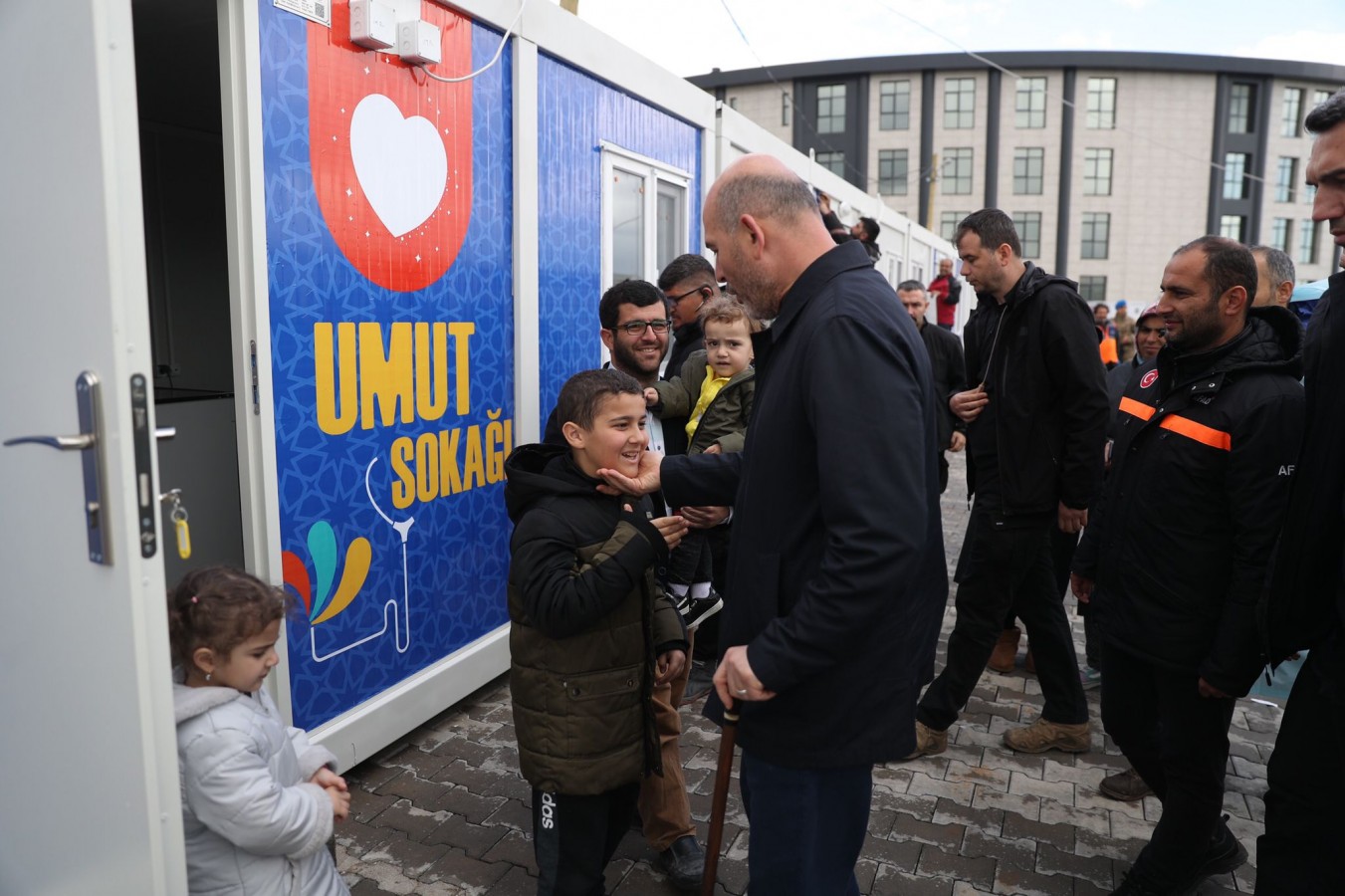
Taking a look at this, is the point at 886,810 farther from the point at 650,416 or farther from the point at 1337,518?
the point at 1337,518

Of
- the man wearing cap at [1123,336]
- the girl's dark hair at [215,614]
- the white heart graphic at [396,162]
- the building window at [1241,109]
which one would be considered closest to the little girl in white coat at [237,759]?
the girl's dark hair at [215,614]

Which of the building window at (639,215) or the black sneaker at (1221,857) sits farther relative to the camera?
the building window at (639,215)

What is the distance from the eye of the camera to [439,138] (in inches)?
152

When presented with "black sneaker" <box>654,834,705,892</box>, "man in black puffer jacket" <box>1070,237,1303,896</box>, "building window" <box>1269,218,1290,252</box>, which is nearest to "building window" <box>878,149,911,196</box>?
"building window" <box>1269,218,1290,252</box>

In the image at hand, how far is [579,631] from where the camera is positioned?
232 centimetres

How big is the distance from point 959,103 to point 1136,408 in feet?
145

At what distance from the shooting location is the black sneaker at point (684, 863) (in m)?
2.93

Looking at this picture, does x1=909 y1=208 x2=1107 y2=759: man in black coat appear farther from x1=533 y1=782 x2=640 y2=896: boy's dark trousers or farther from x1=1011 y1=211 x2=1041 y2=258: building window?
x1=1011 y1=211 x2=1041 y2=258: building window

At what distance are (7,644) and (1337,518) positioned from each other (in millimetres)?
3010

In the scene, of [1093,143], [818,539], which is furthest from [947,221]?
[818,539]

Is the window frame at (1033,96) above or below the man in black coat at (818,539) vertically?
above

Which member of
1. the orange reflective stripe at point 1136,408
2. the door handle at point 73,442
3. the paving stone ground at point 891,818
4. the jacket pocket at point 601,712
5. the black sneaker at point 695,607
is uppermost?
the door handle at point 73,442

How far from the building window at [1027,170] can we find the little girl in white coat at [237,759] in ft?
151

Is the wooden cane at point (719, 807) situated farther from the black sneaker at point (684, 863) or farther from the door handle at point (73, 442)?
the door handle at point (73, 442)
